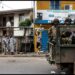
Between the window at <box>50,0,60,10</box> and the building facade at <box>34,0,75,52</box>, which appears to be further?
the window at <box>50,0,60,10</box>

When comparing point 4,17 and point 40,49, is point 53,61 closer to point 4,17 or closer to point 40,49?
point 40,49

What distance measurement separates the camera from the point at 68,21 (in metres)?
13.4

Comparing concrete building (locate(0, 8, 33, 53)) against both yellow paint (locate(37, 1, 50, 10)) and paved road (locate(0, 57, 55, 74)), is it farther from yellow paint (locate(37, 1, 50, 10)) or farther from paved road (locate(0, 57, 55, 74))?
paved road (locate(0, 57, 55, 74))

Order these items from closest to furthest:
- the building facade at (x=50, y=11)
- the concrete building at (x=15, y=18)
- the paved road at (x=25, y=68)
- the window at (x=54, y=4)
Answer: the paved road at (x=25, y=68) < the building facade at (x=50, y=11) < the concrete building at (x=15, y=18) < the window at (x=54, y=4)

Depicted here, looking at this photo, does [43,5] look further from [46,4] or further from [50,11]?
[50,11]

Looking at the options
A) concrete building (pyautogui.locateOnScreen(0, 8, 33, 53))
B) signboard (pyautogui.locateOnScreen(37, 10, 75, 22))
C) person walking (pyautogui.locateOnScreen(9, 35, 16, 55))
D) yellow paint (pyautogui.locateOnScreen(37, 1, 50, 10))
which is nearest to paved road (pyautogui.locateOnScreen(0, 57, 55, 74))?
person walking (pyautogui.locateOnScreen(9, 35, 16, 55))

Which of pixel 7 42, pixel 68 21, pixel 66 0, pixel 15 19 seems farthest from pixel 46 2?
pixel 68 21

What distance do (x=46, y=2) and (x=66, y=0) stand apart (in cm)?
195

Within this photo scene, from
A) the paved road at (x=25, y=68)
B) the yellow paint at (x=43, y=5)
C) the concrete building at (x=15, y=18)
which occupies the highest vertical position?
the yellow paint at (x=43, y=5)

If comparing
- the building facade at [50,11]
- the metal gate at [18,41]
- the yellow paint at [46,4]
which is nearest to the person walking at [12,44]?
the metal gate at [18,41]

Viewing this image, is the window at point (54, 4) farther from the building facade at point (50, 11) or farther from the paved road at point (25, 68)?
the paved road at point (25, 68)

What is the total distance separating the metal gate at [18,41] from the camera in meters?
29.7

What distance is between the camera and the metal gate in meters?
29.7

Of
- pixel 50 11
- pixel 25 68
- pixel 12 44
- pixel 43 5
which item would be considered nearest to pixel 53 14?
pixel 50 11
